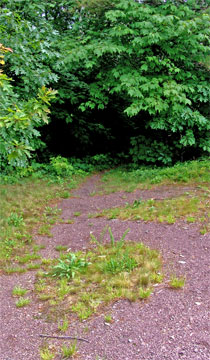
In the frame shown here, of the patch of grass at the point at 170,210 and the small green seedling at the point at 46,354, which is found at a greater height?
the patch of grass at the point at 170,210

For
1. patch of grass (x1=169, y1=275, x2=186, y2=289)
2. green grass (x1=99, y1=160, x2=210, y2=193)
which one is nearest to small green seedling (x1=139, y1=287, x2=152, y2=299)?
patch of grass (x1=169, y1=275, x2=186, y2=289)

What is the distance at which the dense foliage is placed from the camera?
617 cm

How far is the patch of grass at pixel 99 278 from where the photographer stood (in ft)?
8.89

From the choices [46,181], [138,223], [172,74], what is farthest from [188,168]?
[46,181]

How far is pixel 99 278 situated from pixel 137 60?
5860mm

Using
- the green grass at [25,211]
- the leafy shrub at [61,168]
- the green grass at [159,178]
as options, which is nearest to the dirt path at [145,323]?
the green grass at [25,211]

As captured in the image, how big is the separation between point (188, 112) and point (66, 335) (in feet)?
18.8

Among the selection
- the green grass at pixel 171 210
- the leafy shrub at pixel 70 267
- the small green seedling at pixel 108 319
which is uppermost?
the green grass at pixel 171 210

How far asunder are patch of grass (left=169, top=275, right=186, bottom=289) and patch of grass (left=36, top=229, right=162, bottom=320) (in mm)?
129

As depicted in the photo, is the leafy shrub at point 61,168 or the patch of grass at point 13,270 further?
the leafy shrub at point 61,168

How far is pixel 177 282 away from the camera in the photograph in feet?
9.33

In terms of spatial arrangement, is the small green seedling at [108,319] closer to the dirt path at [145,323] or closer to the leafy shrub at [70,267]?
the dirt path at [145,323]

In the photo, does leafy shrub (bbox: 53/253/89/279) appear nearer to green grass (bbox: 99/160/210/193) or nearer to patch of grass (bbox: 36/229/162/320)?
patch of grass (bbox: 36/229/162/320)

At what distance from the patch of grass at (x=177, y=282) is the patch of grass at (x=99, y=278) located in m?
0.13
